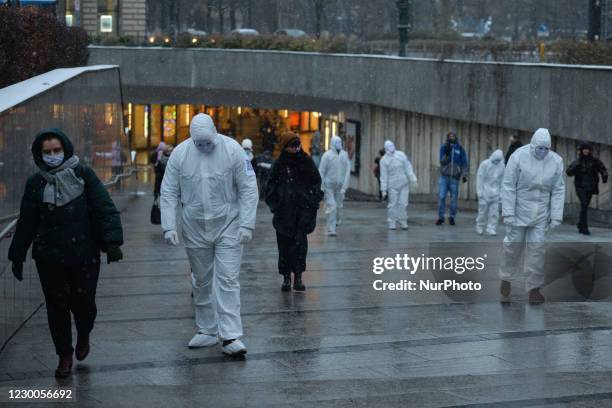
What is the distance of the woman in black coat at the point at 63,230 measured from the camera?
786cm

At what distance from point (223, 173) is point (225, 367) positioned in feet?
4.69

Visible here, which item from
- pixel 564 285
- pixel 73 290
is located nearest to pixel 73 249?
pixel 73 290

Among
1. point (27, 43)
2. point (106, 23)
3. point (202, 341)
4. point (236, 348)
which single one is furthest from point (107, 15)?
point (236, 348)

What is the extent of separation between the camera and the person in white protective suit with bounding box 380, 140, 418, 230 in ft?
67.4

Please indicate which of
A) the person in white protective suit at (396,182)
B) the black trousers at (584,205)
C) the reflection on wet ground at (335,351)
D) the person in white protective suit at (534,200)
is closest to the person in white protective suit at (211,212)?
the reflection on wet ground at (335,351)

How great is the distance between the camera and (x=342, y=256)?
607 inches

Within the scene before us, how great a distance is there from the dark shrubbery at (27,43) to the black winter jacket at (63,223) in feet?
29.4

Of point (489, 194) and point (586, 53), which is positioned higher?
point (586, 53)

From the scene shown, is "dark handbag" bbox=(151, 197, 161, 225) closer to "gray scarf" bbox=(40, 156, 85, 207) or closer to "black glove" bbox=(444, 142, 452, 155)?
"black glove" bbox=(444, 142, 452, 155)

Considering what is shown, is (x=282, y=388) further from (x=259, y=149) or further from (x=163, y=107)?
(x=163, y=107)

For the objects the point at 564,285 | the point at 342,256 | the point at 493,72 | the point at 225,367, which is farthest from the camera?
the point at 493,72

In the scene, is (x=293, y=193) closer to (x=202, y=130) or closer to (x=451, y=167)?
(x=202, y=130)

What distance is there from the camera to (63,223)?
7.93 meters

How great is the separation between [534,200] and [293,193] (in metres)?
2.33
